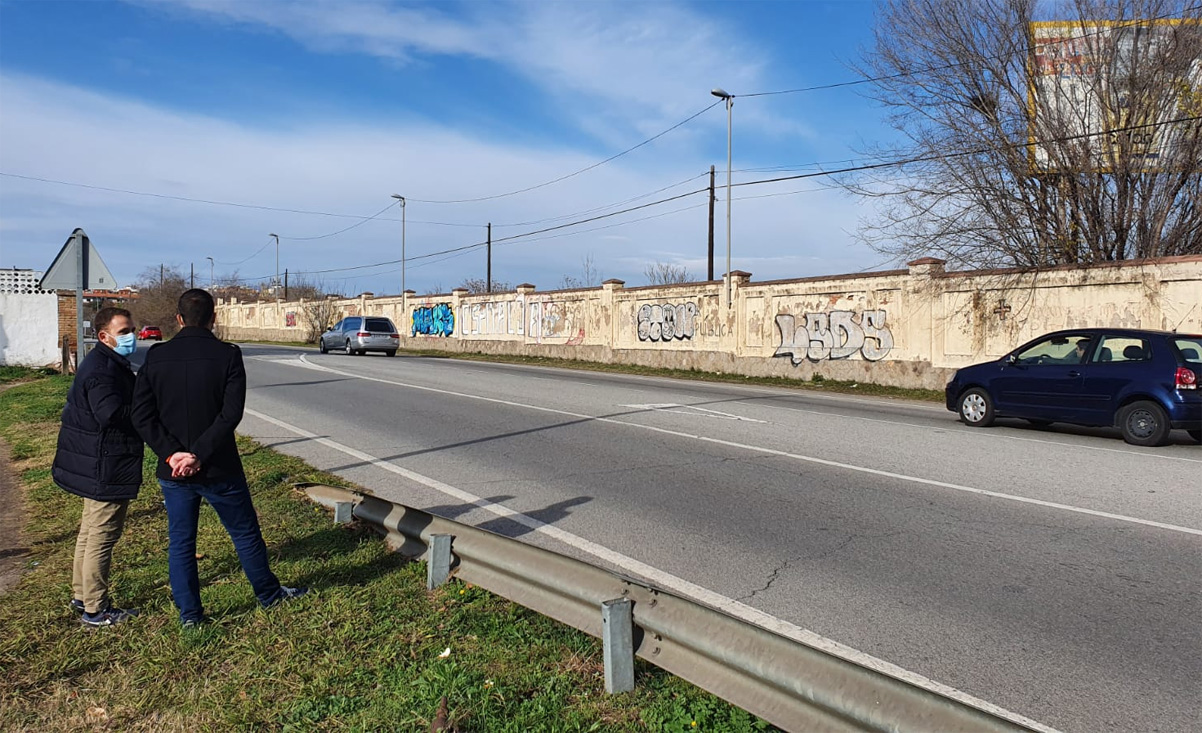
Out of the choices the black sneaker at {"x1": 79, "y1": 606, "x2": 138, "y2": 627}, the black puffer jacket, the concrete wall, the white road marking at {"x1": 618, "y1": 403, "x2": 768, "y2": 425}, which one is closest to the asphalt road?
the white road marking at {"x1": 618, "y1": 403, "x2": 768, "y2": 425}

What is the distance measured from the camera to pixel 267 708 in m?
3.51

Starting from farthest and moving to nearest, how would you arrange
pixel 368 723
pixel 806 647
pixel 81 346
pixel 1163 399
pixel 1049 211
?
pixel 1049 211 → pixel 1163 399 → pixel 81 346 → pixel 368 723 → pixel 806 647

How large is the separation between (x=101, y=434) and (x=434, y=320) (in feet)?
128

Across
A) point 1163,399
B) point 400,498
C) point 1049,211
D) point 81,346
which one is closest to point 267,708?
point 400,498

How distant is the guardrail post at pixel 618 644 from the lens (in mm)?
3418

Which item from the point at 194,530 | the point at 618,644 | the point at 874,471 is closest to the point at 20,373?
the point at 194,530

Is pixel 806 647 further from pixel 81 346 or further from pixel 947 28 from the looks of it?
pixel 947 28

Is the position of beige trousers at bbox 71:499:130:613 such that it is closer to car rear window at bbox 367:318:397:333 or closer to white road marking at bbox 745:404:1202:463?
white road marking at bbox 745:404:1202:463

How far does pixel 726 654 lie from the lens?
3107 millimetres

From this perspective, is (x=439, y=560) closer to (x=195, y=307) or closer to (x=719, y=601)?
(x=719, y=601)

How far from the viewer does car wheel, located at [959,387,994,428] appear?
12703 mm

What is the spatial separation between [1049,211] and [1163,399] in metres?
10.5

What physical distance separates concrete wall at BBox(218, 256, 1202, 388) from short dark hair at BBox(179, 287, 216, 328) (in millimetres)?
17089

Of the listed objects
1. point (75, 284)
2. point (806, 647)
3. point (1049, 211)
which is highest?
point (1049, 211)
